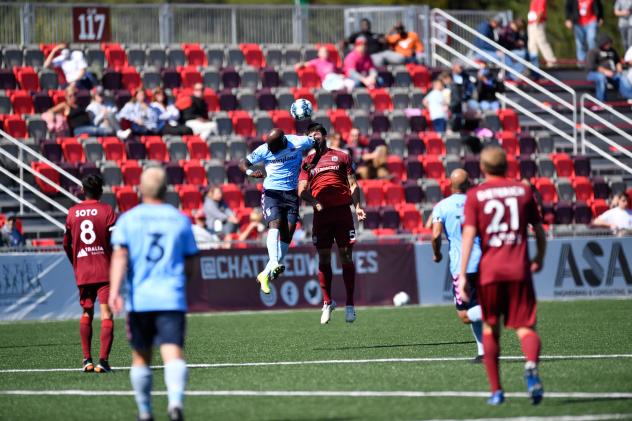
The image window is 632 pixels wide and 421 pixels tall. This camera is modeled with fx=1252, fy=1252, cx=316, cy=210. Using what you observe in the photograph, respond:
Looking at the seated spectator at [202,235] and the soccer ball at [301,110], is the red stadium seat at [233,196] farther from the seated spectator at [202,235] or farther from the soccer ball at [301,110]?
the soccer ball at [301,110]

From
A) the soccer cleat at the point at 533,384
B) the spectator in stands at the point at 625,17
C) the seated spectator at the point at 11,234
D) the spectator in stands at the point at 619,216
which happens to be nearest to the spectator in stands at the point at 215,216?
the seated spectator at the point at 11,234

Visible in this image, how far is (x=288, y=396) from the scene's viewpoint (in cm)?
1033

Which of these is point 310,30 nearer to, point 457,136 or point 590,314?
point 457,136

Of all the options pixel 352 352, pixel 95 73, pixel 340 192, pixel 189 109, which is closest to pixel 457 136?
pixel 189 109

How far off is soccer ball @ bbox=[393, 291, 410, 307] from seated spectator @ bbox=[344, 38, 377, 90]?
8013mm

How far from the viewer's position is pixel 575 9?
106ft

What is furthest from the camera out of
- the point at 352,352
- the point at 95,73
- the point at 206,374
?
the point at 95,73

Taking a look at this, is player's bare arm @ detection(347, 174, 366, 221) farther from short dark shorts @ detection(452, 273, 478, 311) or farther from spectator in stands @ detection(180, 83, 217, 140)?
spectator in stands @ detection(180, 83, 217, 140)

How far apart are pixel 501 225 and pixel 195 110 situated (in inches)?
762

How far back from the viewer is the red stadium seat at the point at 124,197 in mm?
25031

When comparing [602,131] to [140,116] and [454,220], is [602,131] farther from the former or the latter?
[454,220]

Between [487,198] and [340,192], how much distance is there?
286 inches

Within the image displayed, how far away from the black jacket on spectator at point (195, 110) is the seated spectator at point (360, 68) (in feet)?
13.6

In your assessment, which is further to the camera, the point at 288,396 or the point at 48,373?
the point at 48,373
